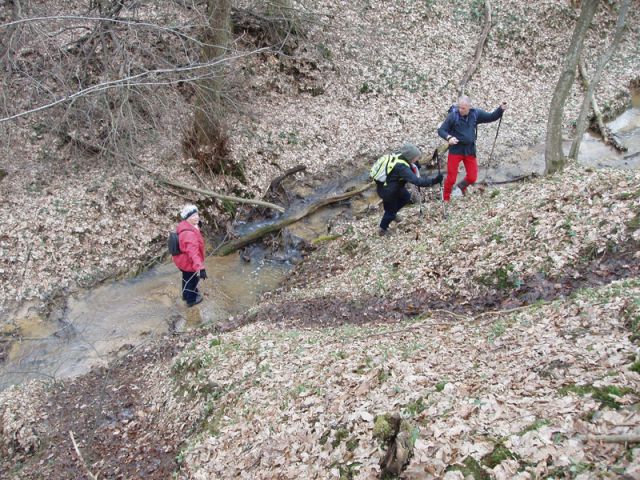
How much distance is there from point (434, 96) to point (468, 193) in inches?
282

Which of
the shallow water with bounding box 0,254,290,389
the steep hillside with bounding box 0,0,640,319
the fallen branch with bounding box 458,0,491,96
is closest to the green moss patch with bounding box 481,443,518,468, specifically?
the shallow water with bounding box 0,254,290,389

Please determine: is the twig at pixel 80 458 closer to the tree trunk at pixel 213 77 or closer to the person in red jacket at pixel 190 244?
the person in red jacket at pixel 190 244

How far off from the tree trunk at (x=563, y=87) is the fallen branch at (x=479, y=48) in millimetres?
6969

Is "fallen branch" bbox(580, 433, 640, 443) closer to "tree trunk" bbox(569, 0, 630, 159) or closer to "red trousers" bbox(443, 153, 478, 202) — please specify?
"red trousers" bbox(443, 153, 478, 202)

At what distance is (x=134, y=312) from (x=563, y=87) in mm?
9243

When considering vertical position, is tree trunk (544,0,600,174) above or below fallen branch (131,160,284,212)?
above

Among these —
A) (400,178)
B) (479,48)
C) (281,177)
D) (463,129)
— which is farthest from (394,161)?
(479,48)

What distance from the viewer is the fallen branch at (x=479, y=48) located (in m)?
16.7

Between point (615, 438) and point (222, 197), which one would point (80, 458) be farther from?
point (222, 197)

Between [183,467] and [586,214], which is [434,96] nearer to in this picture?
[586,214]

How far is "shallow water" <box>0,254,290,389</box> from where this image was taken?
9102 mm

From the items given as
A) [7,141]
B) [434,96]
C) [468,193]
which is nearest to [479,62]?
[434,96]

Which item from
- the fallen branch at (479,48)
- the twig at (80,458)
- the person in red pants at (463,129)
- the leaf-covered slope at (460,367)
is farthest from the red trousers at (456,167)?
the fallen branch at (479,48)

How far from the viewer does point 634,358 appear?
396cm
